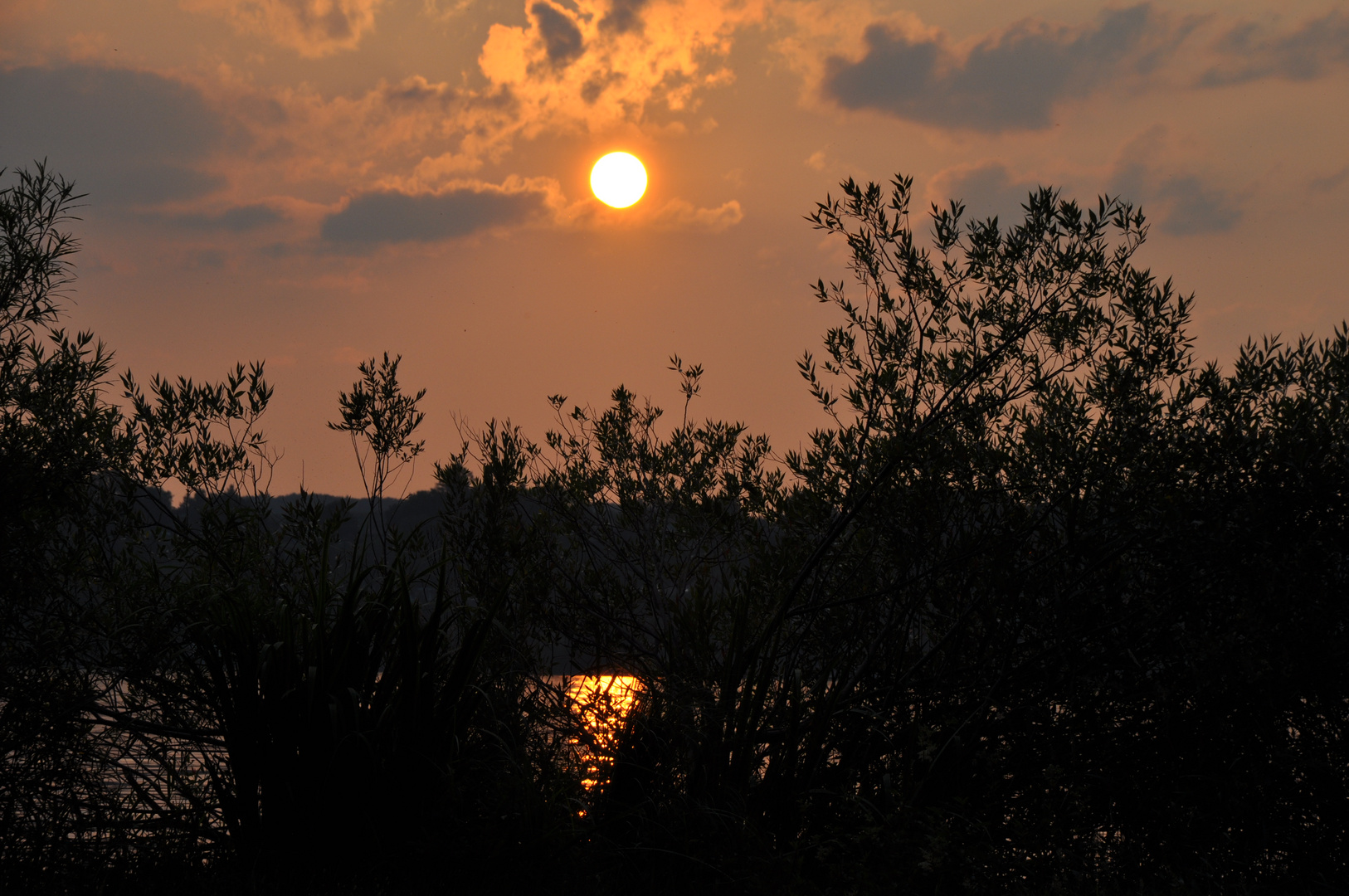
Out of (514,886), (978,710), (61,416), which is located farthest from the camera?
(61,416)

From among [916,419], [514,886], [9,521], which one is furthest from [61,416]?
[916,419]

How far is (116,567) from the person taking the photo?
23.5 ft

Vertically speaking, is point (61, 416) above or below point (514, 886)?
above

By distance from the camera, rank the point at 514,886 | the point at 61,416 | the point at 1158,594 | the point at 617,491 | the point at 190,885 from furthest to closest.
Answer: the point at 617,491, the point at 61,416, the point at 1158,594, the point at 514,886, the point at 190,885

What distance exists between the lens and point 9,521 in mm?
6383

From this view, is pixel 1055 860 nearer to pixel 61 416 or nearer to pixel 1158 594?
pixel 1158 594

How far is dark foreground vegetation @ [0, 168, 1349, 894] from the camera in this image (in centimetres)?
520

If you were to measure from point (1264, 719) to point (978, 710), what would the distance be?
1824mm

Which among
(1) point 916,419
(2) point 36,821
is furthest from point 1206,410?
(2) point 36,821

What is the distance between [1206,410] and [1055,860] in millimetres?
3161

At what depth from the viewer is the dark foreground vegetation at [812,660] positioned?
5199 mm

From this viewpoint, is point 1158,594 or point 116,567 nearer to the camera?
point 1158,594

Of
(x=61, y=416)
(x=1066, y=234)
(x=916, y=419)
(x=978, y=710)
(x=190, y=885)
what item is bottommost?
(x=190, y=885)

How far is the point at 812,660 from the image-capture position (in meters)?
7.40
